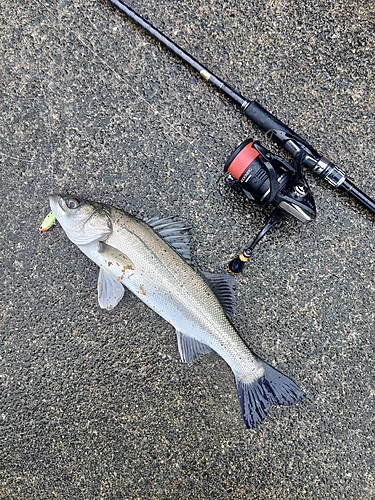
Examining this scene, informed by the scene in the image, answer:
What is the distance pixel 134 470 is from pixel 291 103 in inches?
84.6

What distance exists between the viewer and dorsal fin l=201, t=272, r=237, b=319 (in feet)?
7.00

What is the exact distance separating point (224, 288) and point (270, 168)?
0.62 meters

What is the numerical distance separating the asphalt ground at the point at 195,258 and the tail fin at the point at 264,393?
156mm

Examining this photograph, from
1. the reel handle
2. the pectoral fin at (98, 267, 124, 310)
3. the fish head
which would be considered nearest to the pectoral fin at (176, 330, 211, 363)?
the pectoral fin at (98, 267, 124, 310)

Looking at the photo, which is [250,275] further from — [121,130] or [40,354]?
[40,354]

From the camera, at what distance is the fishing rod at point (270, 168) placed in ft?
6.75

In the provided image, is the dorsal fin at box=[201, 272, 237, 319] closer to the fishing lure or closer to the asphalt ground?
the asphalt ground

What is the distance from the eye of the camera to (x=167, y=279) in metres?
2.06

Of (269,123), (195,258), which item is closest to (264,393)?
(195,258)

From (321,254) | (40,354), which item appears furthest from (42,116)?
(321,254)

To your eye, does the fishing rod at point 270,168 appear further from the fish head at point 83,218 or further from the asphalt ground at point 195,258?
the fish head at point 83,218

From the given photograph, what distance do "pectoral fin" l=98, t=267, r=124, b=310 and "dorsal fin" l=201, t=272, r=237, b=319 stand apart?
43cm

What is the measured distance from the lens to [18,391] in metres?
2.33

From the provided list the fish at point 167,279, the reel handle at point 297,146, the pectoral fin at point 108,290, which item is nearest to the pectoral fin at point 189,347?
the fish at point 167,279
